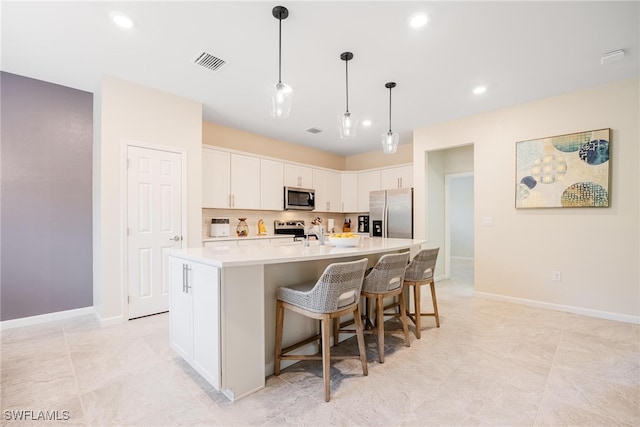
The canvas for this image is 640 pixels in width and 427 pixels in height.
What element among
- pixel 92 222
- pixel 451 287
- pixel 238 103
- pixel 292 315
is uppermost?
pixel 238 103

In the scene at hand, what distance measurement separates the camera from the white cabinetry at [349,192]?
6.21 m

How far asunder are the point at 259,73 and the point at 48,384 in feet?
10.2

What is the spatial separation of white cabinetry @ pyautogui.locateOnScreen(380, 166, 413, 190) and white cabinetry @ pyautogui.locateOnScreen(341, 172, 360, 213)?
67 centimetres

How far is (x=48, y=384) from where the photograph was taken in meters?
1.95

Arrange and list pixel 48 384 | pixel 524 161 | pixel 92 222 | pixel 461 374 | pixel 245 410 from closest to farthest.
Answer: pixel 245 410 < pixel 48 384 < pixel 461 374 < pixel 92 222 < pixel 524 161

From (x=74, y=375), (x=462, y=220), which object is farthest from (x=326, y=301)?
(x=462, y=220)

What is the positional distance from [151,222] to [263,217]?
2.17 meters

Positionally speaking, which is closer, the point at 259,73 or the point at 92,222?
the point at 259,73

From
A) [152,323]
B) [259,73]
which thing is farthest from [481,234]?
[152,323]

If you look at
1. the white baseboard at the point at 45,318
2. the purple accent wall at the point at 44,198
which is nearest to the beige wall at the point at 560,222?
the purple accent wall at the point at 44,198

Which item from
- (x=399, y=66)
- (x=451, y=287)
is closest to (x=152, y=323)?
(x=399, y=66)

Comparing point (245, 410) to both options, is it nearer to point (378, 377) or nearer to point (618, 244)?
point (378, 377)

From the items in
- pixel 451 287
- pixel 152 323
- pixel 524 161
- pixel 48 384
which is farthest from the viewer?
pixel 451 287

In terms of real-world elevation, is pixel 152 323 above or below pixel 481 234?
below
